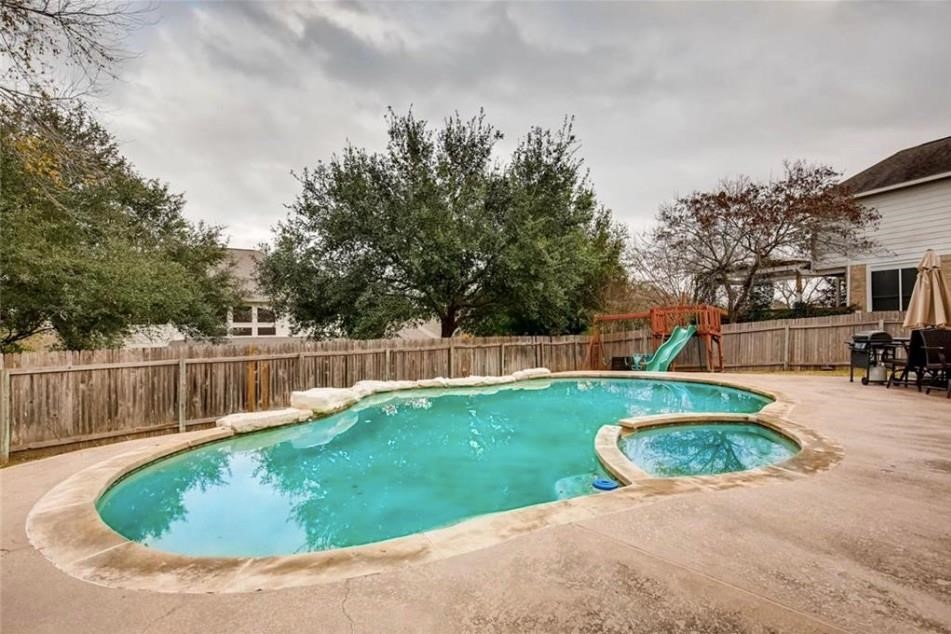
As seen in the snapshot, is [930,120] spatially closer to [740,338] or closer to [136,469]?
[740,338]

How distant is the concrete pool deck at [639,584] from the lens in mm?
1870

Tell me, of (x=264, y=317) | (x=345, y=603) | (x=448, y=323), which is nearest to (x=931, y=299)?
(x=345, y=603)

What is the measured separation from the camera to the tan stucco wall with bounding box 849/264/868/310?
13766 mm

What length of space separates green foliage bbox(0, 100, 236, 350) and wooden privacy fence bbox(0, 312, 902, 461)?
6.84 feet

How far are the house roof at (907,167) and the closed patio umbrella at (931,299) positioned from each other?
700 centimetres

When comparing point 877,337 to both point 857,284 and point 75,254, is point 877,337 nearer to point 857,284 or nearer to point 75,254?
point 857,284

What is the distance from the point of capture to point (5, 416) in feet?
17.3

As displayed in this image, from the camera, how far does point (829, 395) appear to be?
25.3 ft

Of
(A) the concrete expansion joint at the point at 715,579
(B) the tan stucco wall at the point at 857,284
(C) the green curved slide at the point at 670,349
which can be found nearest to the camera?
(A) the concrete expansion joint at the point at 715,579

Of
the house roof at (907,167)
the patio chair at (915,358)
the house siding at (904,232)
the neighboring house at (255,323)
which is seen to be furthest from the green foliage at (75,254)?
the house roof at (907,167)

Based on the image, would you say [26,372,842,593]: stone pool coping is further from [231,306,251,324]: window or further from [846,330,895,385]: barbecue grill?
[231,306,251,324]: window

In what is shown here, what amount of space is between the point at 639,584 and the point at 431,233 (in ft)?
34.9

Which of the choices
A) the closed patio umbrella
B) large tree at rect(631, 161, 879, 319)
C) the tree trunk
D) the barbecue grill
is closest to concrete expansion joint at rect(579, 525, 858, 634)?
the closed patio umbrella

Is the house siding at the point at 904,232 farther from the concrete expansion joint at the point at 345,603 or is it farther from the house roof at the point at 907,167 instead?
the concrete expansion joint at the point at 345,603
